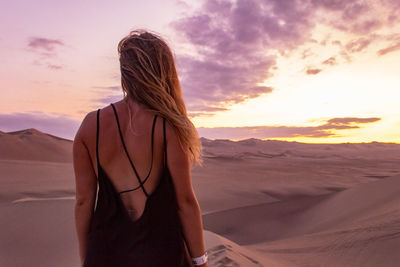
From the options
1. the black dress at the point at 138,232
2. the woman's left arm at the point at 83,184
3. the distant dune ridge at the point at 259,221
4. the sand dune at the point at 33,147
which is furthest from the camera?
the sand dune at the point at 33,147

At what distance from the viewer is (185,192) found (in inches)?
58.3

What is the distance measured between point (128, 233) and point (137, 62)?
832mm

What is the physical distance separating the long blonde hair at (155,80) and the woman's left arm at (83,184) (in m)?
0.30

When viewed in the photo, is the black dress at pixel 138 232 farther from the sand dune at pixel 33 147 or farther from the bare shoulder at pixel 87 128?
the sand dune at pixel 33 147

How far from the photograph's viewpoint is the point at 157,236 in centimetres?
140

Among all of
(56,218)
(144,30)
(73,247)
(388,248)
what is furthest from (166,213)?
(56,218)

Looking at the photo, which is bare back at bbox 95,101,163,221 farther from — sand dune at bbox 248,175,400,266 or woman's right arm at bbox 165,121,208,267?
sand dune at bbox 248,175,400,266

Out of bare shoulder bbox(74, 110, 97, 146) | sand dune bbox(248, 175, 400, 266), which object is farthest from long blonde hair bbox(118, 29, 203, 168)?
sand dune bbox(248, 175, 400, 266)

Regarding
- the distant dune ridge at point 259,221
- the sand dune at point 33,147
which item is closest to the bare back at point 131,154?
the distant dune ridge at point 259,221

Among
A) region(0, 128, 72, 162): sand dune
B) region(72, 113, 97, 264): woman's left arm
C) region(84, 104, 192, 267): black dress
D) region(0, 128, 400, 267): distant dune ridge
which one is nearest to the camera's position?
region(84, 104, 192, 267): black dress

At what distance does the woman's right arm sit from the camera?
1.44 meters

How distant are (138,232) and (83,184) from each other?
393 millimetres

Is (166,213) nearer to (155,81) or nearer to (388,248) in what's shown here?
(155,81)

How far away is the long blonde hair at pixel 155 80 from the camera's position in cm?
146
